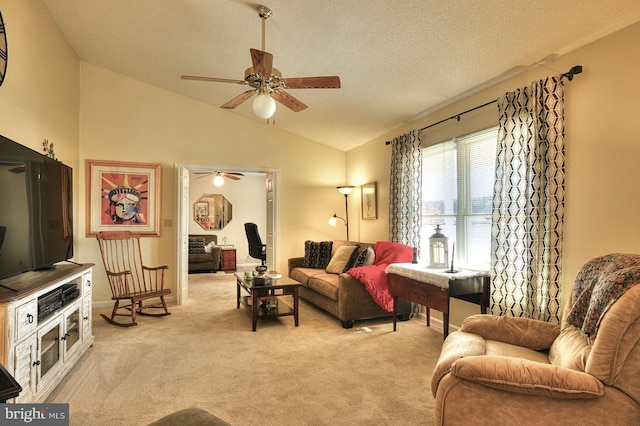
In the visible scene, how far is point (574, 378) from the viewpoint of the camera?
144cm

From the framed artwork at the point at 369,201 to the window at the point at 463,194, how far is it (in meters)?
1.01

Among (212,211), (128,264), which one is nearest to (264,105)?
(128,264)

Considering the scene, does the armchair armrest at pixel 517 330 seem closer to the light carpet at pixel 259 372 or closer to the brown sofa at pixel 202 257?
the light carpet at pixel 259 372

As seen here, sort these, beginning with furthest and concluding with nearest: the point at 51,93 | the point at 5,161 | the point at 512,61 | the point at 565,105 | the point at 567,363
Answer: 1. the point at 51,93
2. the point at 512,61
3. the point at 565,105
4. the point at 5,161
5. the point at 567,363

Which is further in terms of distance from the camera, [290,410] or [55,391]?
[55,391]

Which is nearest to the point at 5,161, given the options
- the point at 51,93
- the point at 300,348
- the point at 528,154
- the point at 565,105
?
the point at 51,93

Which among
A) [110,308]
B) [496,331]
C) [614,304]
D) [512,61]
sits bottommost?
[110,308]

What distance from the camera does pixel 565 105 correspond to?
106 inches

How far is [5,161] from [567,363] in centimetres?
321

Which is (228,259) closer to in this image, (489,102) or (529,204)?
(489,102)

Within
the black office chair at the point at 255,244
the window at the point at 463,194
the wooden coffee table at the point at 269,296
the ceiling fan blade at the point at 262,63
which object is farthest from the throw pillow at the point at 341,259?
the ceiling fan blade at the point at 262,63

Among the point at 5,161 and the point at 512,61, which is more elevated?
the point at 512,61

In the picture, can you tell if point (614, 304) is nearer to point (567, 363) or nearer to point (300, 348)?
point (567, 363)

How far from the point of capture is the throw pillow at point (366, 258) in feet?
14.4
